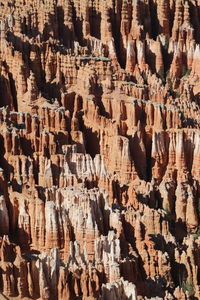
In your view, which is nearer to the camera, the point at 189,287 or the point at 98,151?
the point at 189,287

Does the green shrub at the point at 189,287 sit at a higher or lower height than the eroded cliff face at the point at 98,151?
lower

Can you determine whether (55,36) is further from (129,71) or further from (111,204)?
(111,204)

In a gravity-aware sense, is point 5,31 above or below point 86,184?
above

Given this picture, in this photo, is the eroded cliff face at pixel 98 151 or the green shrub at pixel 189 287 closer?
the eroded cliff face at pixel 98 151

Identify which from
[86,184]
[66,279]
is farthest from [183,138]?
[66,279]

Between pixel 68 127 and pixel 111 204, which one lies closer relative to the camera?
pixel 111 204

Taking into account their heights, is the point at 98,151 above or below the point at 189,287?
above

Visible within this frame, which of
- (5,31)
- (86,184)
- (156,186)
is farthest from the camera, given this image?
(5,31)

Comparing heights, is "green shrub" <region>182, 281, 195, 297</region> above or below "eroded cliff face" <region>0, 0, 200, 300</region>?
below
